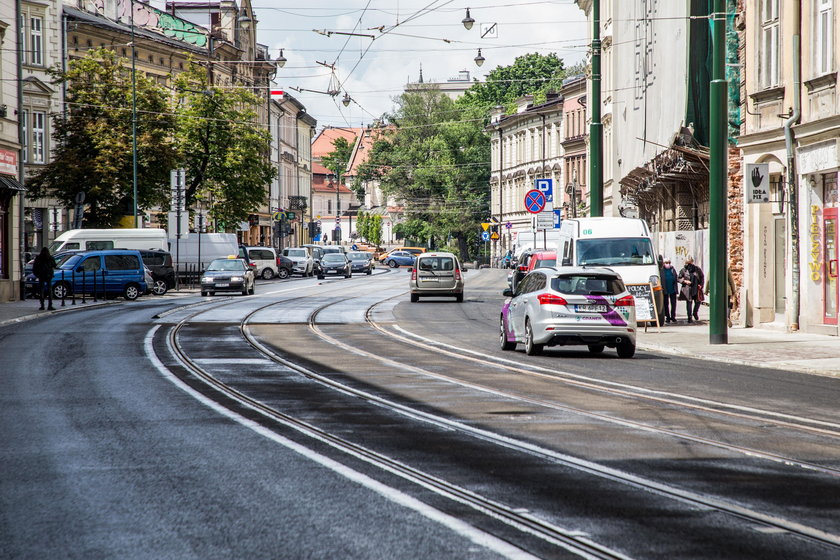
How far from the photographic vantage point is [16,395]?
46.9ft

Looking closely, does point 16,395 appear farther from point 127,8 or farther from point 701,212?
point 127,8

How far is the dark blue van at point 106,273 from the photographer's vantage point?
43.7m

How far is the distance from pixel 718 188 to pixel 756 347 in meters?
2.76

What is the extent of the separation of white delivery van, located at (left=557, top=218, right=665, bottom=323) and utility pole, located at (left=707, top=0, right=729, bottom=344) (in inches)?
256

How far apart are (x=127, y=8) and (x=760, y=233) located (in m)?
56.5

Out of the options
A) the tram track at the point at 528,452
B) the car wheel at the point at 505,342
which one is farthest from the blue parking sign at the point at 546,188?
the tram track at the point at 528,452

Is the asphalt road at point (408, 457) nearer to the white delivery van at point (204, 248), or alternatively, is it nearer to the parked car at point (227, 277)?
the parked car at point (227, 277)

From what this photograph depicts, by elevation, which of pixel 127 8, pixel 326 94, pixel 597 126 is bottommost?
pixel 597 126

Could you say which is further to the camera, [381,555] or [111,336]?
[111,336]

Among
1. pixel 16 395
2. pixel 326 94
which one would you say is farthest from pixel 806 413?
pixel 326 94

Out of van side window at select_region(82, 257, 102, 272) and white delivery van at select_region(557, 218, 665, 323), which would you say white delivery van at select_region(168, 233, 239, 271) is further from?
Result: white delivery van at select_region(557, 218, 665, 323)

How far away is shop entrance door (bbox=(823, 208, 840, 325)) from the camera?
24.2 metres

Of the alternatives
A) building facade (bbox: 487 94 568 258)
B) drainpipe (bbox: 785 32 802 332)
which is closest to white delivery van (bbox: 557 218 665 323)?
drainpipe (bbox: 785 32 802 332)

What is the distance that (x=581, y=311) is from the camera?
2003 centimetres
